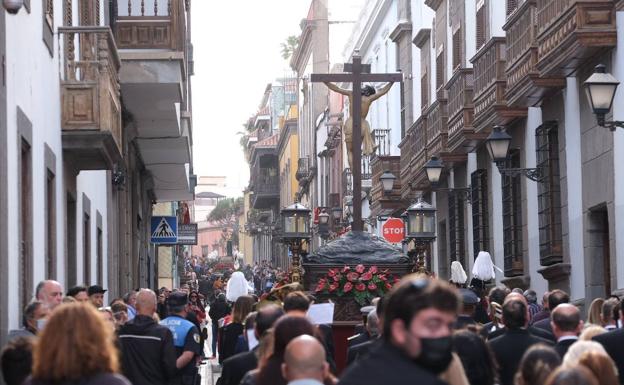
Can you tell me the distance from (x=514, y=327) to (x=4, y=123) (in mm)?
5228

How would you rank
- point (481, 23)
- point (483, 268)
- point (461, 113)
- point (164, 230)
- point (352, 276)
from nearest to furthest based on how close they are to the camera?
point (352, 276), point (483, 268), point (461, 113), point (481, 23), point (164, 230)

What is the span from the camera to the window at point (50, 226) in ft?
59.5

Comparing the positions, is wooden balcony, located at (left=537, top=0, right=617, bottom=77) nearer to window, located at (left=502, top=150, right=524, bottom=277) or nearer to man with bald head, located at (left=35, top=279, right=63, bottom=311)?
window, located at (left=502, top=150, right=524, bottom=277)

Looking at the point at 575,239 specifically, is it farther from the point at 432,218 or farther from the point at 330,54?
the point at 330,54

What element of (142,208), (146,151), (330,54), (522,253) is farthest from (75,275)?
(330,54)

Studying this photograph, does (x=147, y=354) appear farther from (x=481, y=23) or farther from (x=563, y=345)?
(x=481, y=23)

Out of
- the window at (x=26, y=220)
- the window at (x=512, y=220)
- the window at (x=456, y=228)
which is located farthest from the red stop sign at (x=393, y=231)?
the window at (x=26, y=220)

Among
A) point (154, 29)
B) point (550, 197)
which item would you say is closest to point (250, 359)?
point (154, 29)

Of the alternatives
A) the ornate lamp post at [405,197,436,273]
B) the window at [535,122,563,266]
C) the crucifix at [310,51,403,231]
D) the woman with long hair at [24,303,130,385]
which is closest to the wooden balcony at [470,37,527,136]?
the window at [535,122,563,266]

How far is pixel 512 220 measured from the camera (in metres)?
27.8

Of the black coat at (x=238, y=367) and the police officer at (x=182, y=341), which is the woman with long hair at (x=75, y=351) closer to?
the black coat at (x=238, y=367)

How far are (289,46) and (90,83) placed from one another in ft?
278

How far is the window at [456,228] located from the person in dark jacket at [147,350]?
785 inches

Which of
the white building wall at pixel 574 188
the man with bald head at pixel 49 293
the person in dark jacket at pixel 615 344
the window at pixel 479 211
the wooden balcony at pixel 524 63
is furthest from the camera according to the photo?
the window at pixel 479 211
